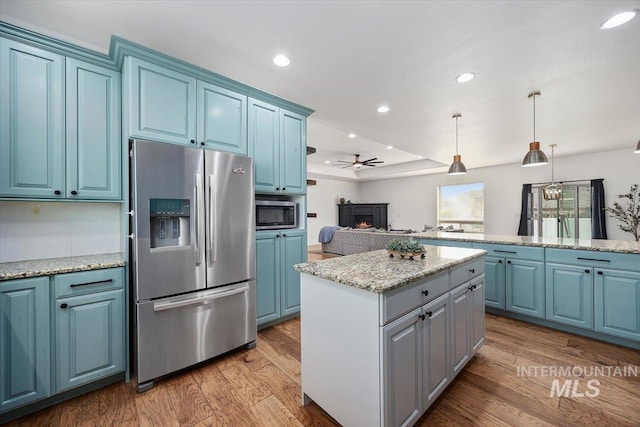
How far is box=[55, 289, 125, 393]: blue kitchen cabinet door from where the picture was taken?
167 centimetres

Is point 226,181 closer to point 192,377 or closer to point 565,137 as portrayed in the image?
point 192,377

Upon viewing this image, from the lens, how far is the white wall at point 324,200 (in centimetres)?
928

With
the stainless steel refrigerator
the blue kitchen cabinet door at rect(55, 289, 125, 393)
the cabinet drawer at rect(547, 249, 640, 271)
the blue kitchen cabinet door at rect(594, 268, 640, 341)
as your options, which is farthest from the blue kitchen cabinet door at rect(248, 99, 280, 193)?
the blue kitchen cabinet door at rect(594, 268, 640, 341)

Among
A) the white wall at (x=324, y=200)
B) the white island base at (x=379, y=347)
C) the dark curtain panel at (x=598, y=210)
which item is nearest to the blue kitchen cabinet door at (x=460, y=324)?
the white island base at (x=379, y=347)

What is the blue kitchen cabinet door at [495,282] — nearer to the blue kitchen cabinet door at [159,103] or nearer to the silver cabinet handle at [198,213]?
the silver cabinet handle at [198,213]

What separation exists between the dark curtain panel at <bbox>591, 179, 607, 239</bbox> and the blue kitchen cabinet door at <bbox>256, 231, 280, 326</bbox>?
24.7ft

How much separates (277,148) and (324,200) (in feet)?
22.9

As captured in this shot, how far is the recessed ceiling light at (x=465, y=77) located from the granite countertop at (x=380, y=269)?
5.38ft

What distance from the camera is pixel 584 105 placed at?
309 centimetres

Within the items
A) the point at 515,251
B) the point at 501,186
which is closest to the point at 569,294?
the point at 515,251

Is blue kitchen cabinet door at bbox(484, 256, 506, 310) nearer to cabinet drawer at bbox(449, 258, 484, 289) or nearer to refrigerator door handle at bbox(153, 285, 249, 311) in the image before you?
cabinet drawer at bbox(449, 258, 484, 289)

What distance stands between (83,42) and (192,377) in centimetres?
265

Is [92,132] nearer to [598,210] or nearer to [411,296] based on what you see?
[411,296]

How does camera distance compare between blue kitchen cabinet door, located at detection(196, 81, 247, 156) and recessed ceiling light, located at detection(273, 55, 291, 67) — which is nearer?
recessed ceiling light, located at detection(273, 55, 291, 67)
